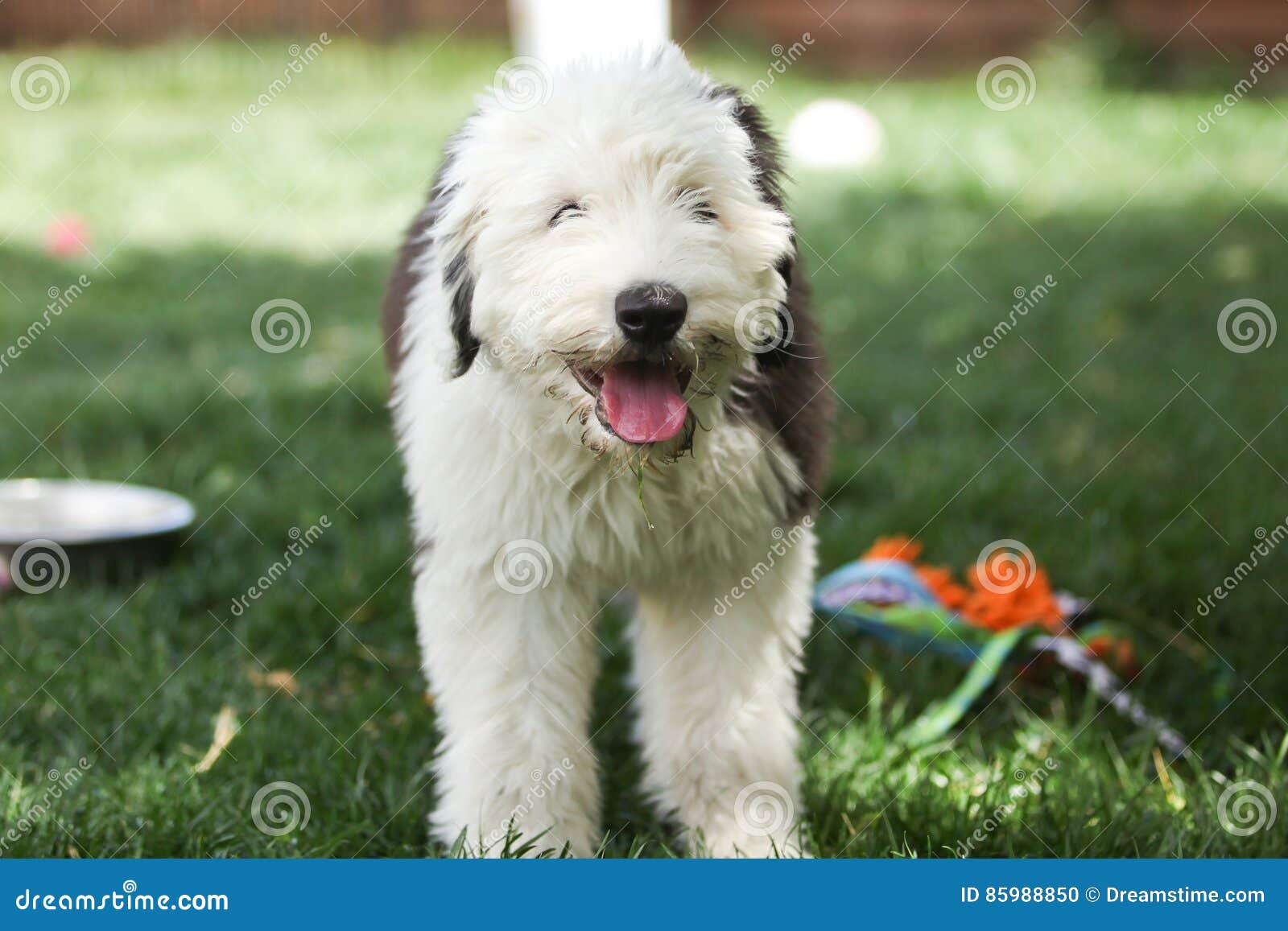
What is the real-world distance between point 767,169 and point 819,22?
10.6 m

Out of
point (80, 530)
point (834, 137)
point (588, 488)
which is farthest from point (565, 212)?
point (834, 137)

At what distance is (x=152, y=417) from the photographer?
547 centimetres

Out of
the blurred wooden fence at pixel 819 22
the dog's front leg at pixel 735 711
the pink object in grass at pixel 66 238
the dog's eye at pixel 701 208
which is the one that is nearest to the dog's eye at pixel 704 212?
the dog's eye at pixel 701 208

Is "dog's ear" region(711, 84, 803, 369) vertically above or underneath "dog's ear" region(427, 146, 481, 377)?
above

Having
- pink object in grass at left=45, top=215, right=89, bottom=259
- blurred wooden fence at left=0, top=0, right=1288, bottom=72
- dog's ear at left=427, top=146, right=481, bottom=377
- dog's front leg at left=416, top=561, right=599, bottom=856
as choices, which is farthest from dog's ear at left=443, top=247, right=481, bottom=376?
blurred wooden fence at left=0, top=0, right=1288, bottom=72

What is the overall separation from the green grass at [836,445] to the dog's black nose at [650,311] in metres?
1.07

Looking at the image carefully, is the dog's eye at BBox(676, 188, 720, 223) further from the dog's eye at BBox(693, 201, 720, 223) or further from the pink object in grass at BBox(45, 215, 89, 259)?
the pink object in grass at BBox(45, 215, 89, 259)

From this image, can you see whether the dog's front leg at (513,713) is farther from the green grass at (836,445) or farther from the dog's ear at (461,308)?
the dog's ear at (461,308)

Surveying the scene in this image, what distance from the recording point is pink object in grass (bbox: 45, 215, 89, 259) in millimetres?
7688

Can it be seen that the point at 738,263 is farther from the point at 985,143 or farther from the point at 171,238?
the point at 985,143

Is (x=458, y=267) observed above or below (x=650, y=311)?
below

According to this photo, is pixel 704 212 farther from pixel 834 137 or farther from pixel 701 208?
pixel 834 137

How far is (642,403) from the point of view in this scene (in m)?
2.50

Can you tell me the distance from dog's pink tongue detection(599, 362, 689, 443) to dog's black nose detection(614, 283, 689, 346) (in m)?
0.11
